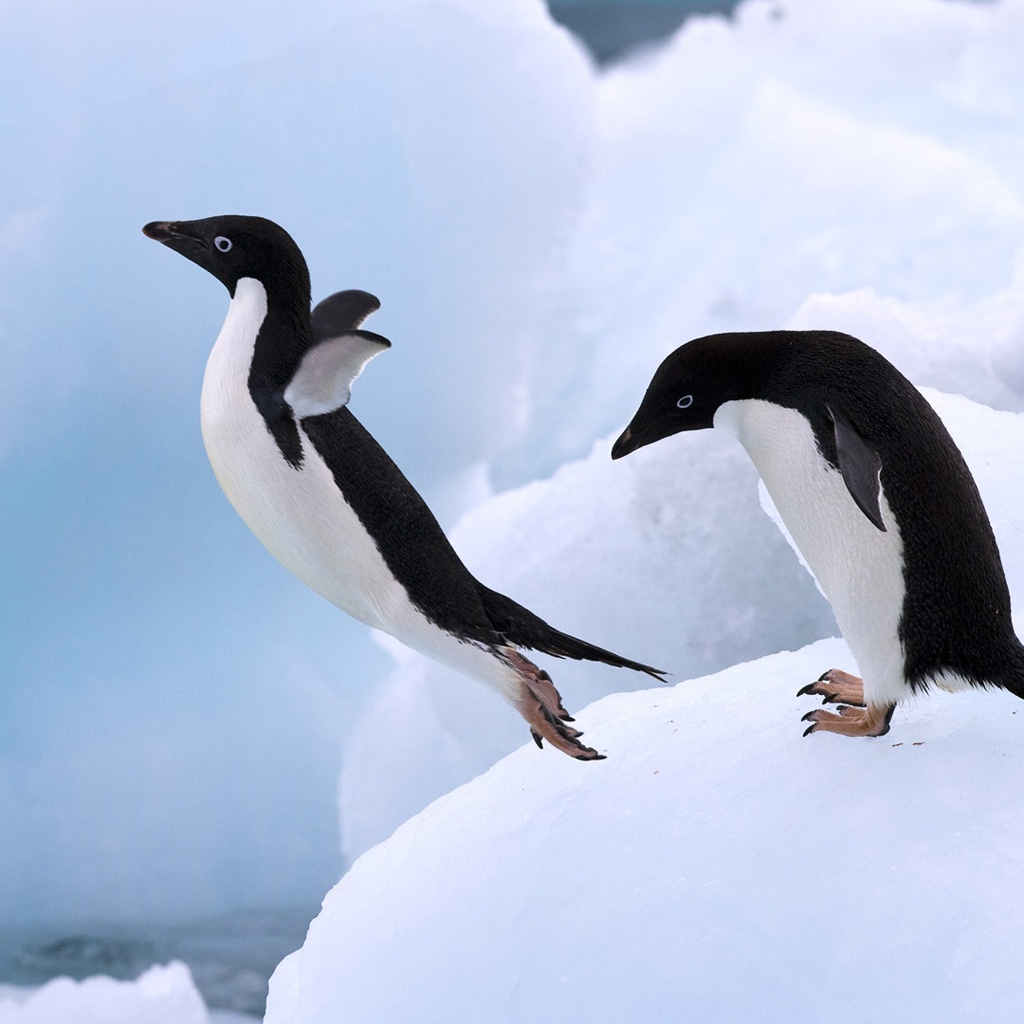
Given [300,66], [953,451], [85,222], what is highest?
[300,66]

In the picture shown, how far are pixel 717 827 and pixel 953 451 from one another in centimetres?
31

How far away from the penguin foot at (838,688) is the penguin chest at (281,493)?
37 cm

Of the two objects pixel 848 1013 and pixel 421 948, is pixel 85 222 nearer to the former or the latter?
pixel 421 948

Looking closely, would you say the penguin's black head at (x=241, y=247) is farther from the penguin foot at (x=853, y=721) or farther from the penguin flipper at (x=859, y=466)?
the penguin foot at (x=853, y=721)

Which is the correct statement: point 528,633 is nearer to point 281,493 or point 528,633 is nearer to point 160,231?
point 281,493

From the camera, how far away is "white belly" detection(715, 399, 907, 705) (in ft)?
2.48

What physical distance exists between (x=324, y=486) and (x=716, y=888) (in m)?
0.37

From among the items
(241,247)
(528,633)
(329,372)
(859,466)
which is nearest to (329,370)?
(329,372)

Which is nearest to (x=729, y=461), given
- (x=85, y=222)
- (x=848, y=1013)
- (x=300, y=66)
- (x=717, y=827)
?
(x=300, y=66)

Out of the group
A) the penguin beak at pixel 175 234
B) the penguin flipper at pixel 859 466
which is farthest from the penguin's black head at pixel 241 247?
the penguin flipper at pixel 859 466

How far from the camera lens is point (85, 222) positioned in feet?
5.91

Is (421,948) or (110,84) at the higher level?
(110,84)

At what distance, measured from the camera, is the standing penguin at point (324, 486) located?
2.40 ft

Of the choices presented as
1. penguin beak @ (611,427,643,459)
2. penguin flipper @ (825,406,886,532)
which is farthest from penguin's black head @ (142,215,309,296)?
penguin flipper @ (825,406,886,532)
